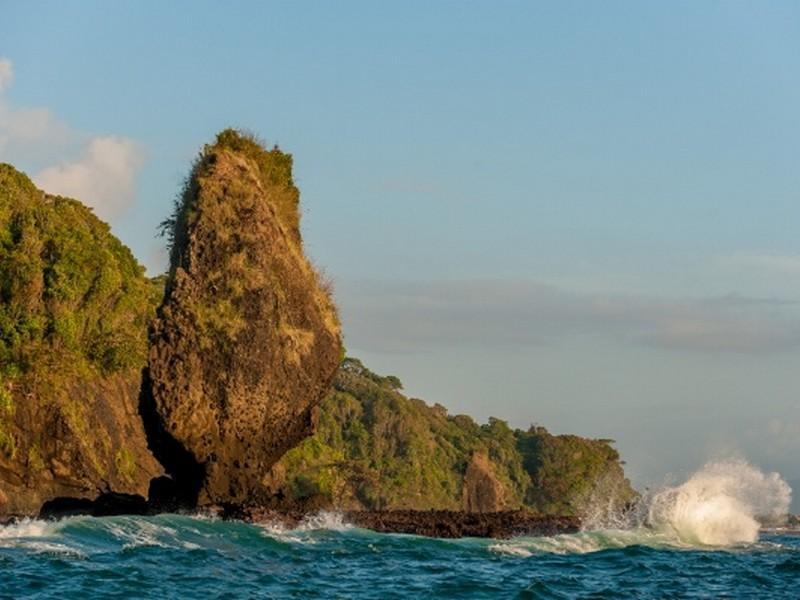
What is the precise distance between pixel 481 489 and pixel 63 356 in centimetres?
4594

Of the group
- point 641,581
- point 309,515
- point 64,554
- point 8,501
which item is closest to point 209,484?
point 309,515

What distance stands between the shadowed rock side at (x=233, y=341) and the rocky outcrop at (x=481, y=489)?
5723 cm

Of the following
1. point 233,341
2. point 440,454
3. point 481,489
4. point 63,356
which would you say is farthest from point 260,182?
point 440,454

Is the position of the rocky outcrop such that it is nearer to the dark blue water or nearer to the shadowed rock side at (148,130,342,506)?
the shadowed rock side at (148,130,342,506)

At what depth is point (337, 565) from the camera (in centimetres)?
3050

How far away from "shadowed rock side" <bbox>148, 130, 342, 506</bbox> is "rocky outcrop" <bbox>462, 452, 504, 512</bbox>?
57.2 m

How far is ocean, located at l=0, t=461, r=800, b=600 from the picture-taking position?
26672mm

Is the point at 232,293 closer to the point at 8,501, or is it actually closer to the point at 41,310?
the point at 8,501

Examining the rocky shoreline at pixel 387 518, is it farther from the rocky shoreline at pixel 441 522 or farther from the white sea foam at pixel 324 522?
the white sea foam at pixel 324 522

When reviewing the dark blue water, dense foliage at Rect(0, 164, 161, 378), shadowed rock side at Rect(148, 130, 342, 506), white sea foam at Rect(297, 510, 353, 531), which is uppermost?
dense foliage at Rect(0, 164, 161, 378)

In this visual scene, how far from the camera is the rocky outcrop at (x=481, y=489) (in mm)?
97938

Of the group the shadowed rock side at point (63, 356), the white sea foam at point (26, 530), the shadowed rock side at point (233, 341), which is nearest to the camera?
the white sea foam at point (26, 530)

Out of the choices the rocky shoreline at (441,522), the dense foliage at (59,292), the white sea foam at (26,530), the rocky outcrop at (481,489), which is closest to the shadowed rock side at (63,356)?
the dense foliage at (59,292)

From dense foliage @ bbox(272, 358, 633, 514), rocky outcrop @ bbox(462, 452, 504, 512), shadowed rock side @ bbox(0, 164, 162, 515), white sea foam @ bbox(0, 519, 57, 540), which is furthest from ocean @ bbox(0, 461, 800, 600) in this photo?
dense foliage @ bbox(272, 358, 633, 514)
